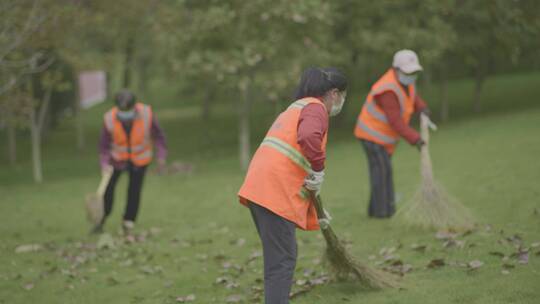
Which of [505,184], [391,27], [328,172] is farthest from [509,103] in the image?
[505,184]

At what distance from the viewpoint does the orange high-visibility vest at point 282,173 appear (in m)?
5.25

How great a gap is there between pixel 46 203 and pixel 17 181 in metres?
7.04

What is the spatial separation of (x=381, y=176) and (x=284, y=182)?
4277mm

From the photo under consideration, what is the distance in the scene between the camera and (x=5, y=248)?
10102 millimetres

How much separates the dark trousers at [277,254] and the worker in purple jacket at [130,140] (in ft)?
15.9

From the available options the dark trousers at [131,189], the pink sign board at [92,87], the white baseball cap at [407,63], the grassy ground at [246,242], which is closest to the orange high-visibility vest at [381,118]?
the white baseball cap at [407,63]

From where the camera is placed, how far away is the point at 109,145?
33.0 feet

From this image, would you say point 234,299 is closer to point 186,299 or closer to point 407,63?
point 186,299

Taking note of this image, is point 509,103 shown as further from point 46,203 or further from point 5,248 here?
point 5,248

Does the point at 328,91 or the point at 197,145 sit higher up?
the point at 328,91

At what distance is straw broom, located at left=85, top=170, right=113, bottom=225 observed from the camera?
10088 millimetres

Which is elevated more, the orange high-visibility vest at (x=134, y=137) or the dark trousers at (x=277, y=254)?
the orange high-visibility vest at (x=134, y=137)

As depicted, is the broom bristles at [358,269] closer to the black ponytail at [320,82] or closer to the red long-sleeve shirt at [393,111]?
the black ponytail at [320,82]

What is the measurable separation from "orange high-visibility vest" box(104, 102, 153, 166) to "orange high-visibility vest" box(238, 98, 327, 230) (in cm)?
483
